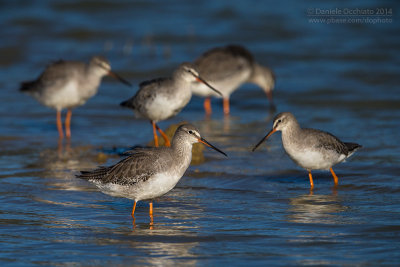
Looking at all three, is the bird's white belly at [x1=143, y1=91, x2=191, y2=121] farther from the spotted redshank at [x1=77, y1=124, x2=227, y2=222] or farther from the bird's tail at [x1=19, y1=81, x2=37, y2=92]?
the spotted redshank at [x1=77, y1=124, x2=227, y2=222]

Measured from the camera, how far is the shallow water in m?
7.29

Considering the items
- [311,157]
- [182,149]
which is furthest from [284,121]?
[182,149]

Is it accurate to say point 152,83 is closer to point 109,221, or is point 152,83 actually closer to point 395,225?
point 109,221

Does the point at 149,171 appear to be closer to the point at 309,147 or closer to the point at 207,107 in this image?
the point at 309,147

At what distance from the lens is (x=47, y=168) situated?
35.9ft

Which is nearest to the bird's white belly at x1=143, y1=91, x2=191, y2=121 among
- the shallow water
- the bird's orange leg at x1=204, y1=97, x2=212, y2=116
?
the shallow water

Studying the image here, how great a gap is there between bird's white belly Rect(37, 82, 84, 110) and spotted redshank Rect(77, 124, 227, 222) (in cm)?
559

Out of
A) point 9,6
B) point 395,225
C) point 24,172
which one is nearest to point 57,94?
point 24,172

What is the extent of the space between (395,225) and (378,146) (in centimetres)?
443

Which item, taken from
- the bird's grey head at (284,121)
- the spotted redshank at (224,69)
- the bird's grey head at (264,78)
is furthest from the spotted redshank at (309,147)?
→ the bird's grey head at (264,78)

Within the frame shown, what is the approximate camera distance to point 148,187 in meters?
8.02

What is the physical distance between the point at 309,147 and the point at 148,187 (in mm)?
2736

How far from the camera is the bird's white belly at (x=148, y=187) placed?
7.99 m

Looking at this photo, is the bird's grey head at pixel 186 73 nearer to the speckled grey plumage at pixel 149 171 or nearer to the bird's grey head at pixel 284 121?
the bird's grey head at pixel 284 121
